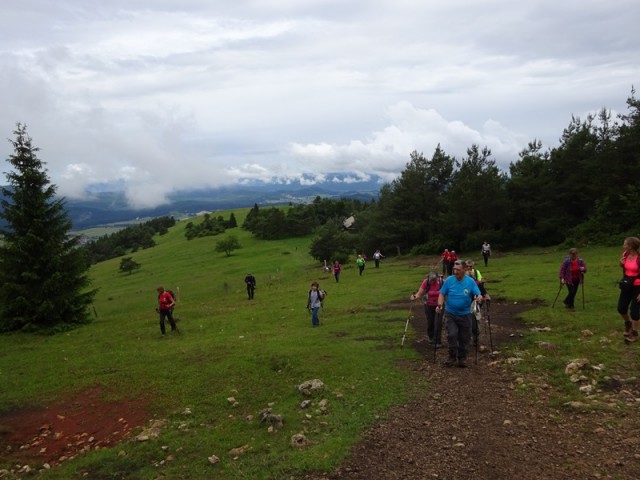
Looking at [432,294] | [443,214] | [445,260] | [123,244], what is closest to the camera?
[432,294]

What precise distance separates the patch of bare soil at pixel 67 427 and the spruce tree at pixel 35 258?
15.7 meters

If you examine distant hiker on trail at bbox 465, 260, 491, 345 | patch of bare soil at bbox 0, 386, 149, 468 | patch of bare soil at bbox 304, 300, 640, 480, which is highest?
distant hiker on trail at bbox 465, 260, 491, 345

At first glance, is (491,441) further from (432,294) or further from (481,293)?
(481,293)

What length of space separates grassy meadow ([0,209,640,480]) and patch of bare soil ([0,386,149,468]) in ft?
1.81

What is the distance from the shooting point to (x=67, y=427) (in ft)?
40.8

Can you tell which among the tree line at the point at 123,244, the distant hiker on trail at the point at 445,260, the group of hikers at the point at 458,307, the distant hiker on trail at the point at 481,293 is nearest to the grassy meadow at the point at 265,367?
the distant hiker on trail at the point at 481,293

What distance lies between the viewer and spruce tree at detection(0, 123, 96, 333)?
27.5 metres

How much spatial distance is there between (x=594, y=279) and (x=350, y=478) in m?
23.4

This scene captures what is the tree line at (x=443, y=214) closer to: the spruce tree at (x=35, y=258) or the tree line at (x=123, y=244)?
the spruce tree at (x=35, y=258)

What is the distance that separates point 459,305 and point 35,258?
86.6 ft

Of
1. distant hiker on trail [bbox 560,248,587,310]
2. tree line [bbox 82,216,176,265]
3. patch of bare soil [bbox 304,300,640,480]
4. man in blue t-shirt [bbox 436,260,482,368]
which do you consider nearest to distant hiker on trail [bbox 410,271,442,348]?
man in blue t-shirt [bbox 436,260,482,368]

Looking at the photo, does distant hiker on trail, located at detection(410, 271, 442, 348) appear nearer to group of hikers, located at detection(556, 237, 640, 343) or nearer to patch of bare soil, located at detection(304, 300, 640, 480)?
patch of bare soil, located at detection(304, 300, 640, 480)

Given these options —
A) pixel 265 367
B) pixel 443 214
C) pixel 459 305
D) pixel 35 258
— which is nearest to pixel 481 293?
pixel 459 305

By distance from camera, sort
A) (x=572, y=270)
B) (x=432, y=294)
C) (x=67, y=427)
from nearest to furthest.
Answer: (x=67, y=427)
(x=432, y=294)
(x=572, y=270)
